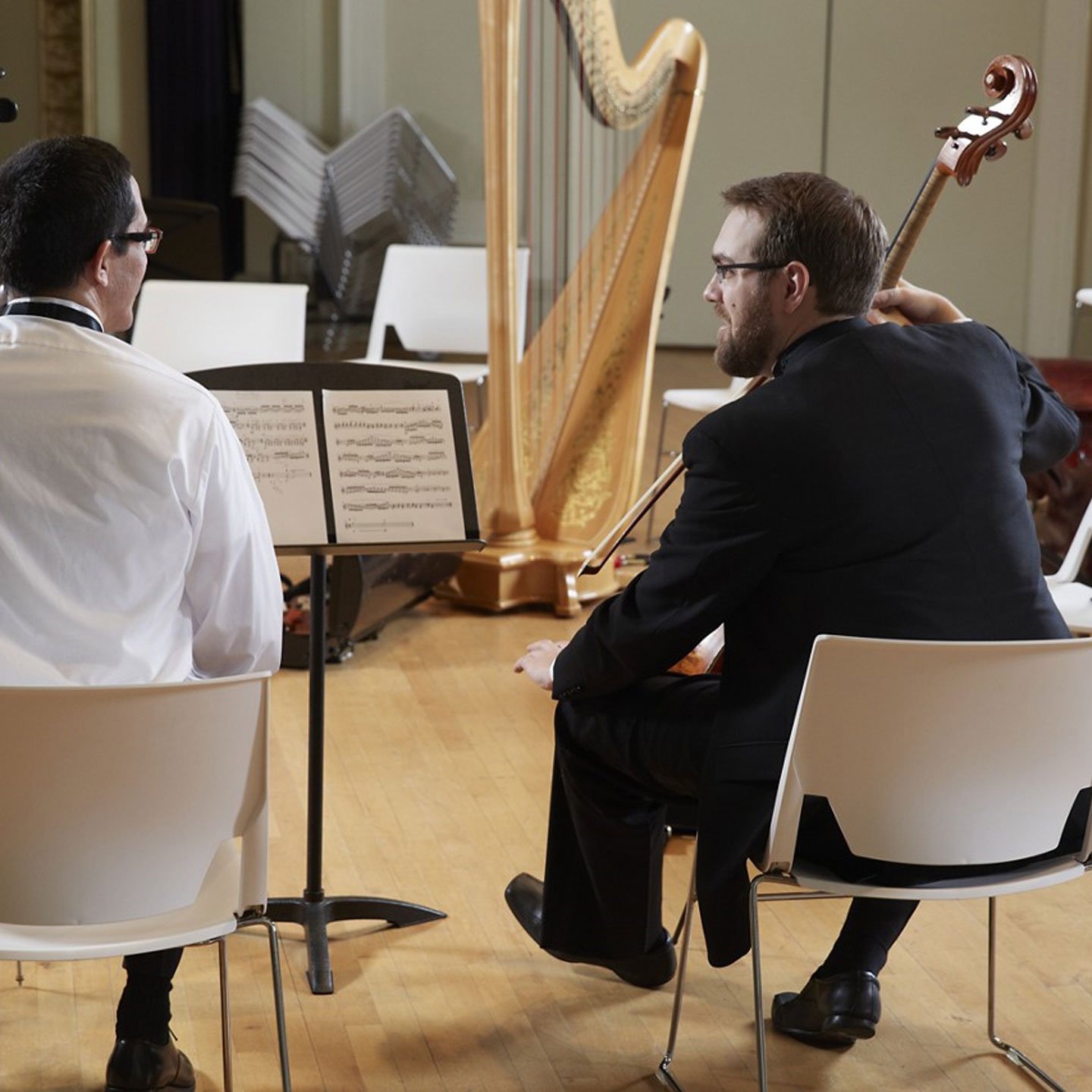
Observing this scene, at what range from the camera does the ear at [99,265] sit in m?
1.86

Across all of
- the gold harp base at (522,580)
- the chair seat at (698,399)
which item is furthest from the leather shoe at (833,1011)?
the chair seat at (698,399)

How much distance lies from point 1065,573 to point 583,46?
1.76 meters

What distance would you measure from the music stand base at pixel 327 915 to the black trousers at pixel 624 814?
13.9 inches

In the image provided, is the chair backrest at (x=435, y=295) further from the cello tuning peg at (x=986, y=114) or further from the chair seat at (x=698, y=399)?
the cello tuning peg at (x=986, y=114)

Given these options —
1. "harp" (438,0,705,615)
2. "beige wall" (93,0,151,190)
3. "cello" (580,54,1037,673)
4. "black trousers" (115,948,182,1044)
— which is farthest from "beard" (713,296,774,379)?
"beige wall" (93,0,151,190)

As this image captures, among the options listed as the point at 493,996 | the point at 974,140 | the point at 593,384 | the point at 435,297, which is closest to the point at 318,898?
the point at 493,996

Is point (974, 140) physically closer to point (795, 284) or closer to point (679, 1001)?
point (795, 284)

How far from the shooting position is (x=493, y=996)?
235 centimetres

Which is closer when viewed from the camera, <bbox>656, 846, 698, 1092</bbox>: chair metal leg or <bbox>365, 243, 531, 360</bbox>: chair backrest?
<bbox>656, 846, 698, 1092</bbox>: chair metal leg

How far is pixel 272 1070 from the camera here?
2137mm

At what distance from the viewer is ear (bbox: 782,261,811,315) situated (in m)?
2.02

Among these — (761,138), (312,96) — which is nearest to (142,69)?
(312,96)

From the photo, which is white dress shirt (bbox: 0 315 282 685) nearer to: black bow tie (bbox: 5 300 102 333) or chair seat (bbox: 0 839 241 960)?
black bow tie (bbox: 5 300 102 333)

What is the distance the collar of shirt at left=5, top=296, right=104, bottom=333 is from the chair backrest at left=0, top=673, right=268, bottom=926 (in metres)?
0.51
